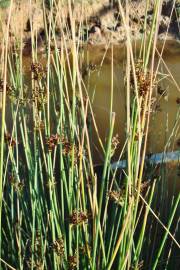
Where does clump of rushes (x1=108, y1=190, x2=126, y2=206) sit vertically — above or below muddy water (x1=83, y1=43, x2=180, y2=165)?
above

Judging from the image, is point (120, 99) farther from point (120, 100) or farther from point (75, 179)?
point (75, 179)

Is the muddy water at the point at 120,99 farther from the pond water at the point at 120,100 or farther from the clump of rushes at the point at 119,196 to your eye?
the clump of rushes at the point at 119,196

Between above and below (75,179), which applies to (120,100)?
below

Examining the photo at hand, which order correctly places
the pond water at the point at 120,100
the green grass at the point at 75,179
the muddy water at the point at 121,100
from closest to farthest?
the green grass at the point at 75,179
the pond water at the point at 120,100
the muddy water at the point at 121,100

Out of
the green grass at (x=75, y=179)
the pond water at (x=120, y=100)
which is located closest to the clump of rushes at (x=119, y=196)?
the green grass at (x=75, y=179)

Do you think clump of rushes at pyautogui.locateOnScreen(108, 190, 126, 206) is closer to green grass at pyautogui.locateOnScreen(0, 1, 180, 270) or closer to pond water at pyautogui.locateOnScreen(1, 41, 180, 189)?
green grass at pyautogui.locateOnScreen(0, 1, 180, 270)

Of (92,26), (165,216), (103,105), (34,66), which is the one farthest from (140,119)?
(92,26)

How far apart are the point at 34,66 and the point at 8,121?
216cm

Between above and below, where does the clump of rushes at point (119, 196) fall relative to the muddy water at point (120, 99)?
above

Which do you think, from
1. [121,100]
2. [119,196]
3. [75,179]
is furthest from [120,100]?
[119,196]

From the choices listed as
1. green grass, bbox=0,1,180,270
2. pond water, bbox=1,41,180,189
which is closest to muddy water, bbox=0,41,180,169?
pond water, bbox=1,41,180,189

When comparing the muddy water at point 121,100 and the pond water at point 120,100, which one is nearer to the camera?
the pond water at point 120,100

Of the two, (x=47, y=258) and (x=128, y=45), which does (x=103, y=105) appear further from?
(x=128, y=45)

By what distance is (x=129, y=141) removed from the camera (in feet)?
3.03
